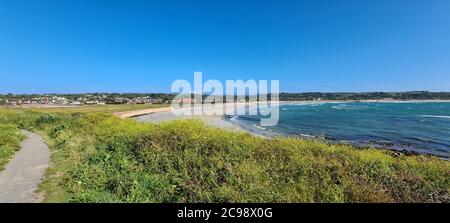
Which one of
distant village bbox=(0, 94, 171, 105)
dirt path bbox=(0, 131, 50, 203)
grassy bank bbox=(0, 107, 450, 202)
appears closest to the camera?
grassy bank bbox=(0, 107, 450, 202)

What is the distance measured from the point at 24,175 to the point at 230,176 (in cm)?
739

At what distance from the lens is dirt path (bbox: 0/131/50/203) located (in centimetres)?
848

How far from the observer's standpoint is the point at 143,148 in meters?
13.1

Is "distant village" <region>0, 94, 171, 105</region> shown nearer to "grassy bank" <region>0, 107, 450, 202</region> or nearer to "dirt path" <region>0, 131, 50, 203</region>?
"dirt path" <region>0, 131, 50, 203</region>

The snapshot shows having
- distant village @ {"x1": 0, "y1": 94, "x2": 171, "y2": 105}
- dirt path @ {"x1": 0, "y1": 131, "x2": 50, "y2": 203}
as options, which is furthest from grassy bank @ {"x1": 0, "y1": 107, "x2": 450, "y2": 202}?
distant village @ {"x1": 0, "y1": 94, "x2": 171, "y2": 105}

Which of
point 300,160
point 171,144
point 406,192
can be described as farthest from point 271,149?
point 406,192

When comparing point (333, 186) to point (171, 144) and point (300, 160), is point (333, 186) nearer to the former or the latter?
point (300, 160)

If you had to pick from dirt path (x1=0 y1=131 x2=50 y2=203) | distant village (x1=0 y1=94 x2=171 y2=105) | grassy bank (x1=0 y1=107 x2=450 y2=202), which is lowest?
dirt path (x1=0 y1=131 x2=50 y2=203)

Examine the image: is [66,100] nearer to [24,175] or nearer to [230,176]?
[24,175]

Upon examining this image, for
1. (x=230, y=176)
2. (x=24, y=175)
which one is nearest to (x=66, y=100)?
(x=24, y=175)

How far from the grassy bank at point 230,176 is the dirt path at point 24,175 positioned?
0.40 meters

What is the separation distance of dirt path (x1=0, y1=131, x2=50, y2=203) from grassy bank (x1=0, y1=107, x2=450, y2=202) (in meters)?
0.40

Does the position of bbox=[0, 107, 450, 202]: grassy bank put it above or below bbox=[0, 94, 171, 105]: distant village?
below

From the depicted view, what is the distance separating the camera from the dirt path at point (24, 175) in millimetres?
8477
